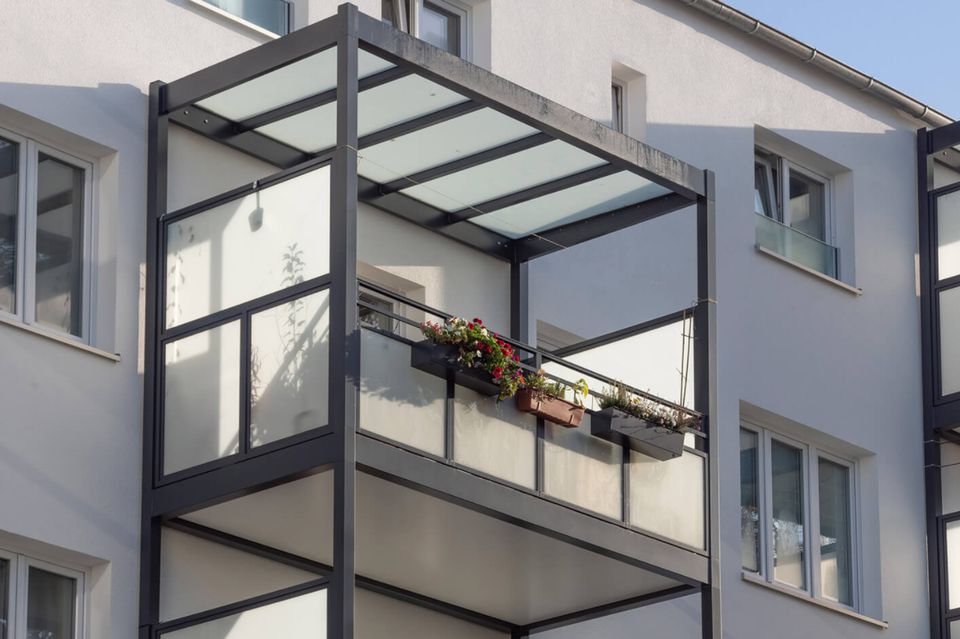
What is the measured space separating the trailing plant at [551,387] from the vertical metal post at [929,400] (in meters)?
6.83

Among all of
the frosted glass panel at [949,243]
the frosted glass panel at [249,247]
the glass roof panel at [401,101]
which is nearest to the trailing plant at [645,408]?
the glass roof panel at [401,101]

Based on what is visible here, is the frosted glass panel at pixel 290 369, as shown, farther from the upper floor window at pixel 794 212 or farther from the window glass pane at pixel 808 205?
the window glass pane at pixel 808 205

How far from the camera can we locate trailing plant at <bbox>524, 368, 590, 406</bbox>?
48.0 ft

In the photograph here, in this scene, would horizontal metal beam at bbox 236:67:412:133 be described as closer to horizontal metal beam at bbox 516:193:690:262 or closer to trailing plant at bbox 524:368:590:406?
trailing plant at bbox 524:368:590:406

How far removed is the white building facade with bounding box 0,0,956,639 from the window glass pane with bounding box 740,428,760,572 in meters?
0.04

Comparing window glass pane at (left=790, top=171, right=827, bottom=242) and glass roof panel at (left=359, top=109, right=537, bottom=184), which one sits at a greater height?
window glass pane at (left=790, top=171, right=827, bottom=242)

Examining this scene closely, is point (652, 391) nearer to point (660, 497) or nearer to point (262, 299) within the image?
point (660, 497)

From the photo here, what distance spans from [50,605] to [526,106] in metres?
4.71

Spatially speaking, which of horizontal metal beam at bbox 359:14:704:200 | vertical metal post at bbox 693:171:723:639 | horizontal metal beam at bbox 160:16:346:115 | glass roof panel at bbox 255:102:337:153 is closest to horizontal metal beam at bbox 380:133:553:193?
horizontal metal beam at bbox 359:14:704:200

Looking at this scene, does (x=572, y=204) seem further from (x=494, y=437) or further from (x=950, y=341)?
(x=950, y=341)

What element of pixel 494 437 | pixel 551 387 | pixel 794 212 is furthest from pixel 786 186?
pixel 494 437

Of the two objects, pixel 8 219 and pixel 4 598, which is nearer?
pixel 4 598

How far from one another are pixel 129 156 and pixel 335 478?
119 inches

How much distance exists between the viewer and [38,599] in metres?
13.7
